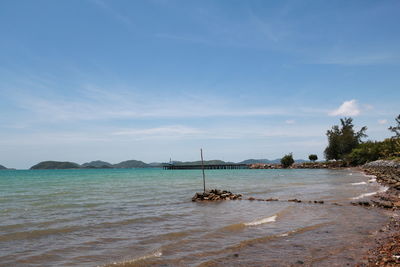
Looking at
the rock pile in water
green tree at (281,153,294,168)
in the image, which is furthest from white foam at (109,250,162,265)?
green tree at (281,153,294,168)

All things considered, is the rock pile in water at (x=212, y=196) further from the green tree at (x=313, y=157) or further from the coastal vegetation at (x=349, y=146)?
the green tree at (x=313, y=157)

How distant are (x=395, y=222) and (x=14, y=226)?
18045 millimetres

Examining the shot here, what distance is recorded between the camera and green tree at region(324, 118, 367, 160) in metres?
106

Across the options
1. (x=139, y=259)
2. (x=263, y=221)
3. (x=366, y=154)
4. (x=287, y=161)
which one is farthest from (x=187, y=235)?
(x=287, y=161)

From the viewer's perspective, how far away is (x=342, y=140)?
105 meters

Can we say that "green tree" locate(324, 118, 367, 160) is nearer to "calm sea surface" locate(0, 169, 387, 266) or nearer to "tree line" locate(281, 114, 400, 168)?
"tree line" locate(281, 114, 400, 168)

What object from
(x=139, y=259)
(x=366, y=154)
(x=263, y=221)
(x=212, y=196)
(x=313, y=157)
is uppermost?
(x=313, y=157)

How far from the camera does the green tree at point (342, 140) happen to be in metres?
106

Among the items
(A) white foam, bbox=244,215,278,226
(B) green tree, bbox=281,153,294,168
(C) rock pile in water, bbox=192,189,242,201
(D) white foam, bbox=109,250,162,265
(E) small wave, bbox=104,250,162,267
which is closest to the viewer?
(E) small wave, bbox=104,250,162,267

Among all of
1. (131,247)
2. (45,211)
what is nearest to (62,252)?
(131,247)

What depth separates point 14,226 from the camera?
14695 mm

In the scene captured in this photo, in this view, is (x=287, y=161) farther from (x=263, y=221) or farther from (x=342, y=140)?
(x=263, y=221)

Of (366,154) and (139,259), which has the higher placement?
(366,154)

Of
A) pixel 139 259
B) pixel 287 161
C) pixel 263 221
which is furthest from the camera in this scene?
pixel 287 161
